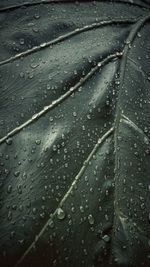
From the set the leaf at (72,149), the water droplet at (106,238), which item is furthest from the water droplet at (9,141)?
the water droplet at (106,238)

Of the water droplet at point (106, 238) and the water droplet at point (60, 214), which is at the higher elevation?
the water droplet at point (60, 214)

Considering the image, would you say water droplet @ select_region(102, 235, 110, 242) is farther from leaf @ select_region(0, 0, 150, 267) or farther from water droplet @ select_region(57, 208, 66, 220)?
water droplet @ select_region(57, 208, 66, 220)

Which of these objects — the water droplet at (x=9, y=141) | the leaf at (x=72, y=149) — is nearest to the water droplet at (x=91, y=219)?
the leaf at (x=72, y=149)

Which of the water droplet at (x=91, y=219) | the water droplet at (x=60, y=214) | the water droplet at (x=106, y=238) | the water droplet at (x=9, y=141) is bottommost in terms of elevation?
the water droplet at (x=106, y=238)

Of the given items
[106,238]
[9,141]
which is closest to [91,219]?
[106,238]

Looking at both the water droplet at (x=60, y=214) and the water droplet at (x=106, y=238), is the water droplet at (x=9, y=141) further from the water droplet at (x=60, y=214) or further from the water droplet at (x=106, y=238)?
the water droplet at (x=106, y=238)

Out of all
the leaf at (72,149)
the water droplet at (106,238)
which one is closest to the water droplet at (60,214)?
the leaf at (72,149)

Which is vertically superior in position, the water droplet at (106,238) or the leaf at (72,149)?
the leaf at (72,149)

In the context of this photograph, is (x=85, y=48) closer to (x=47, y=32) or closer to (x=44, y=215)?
(x=47, y=32)

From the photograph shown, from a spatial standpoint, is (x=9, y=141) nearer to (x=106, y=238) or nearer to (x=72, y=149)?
(x=72, y=149)
